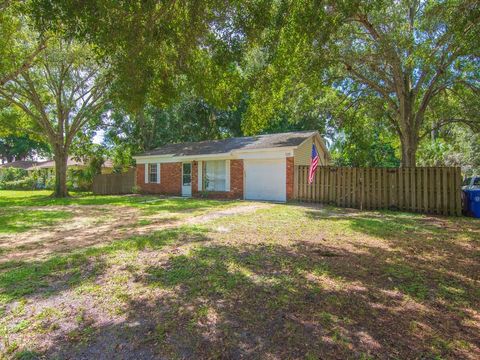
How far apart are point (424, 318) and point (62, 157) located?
2359 centimetres

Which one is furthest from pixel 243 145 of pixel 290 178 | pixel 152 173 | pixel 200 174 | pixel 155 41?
pixel 155 41

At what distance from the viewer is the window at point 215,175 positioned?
61.5 ft

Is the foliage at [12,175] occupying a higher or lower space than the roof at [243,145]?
lower

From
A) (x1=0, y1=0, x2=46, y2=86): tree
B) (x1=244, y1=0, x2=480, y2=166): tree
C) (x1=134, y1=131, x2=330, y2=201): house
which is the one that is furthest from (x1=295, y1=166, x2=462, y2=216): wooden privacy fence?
(x1=0, y1=0, x2=46, y2=86): tree

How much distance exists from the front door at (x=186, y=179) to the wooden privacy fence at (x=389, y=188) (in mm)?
7837

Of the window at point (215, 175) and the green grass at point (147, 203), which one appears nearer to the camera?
the green grass at point (147, 203)

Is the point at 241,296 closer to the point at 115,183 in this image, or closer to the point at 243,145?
the point at 243,145

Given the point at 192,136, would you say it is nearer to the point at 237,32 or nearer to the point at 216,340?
the point at 237,32

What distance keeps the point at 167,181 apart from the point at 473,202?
1675 centimetres

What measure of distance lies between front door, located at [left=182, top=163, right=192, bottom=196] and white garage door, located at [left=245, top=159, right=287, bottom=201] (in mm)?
4441

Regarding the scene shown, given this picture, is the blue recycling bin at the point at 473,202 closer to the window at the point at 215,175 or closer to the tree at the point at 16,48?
the window at the point at 215,175

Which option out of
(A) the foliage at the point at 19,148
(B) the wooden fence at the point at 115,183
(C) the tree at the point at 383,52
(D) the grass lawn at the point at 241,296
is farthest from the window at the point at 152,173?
(A) the foliage at the point at 19,148

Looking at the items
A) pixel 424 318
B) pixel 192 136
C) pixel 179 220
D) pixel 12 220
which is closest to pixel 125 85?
pixel 179 220

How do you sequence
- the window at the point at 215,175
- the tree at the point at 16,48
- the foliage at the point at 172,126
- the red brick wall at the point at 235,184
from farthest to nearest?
the foliage at the point at 172,126 < the window at the point at 215,175 < the red brick wall at the point at 235,184 < the tree at the point at 16,48
